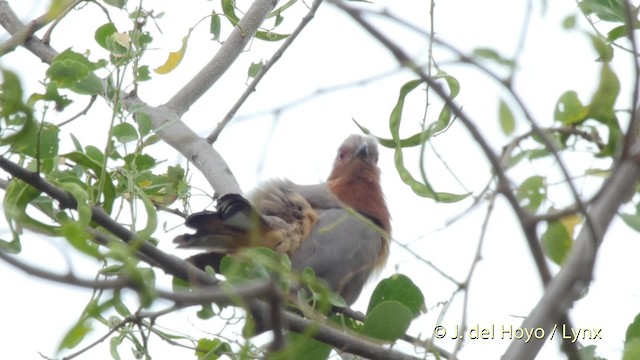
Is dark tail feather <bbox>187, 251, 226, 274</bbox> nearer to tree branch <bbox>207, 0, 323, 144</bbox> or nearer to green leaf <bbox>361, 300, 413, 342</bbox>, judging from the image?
tree branch <bbox>207, 0, 323, 144</bbox>

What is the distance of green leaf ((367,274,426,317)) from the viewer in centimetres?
260

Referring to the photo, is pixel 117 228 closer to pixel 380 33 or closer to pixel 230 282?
pixel 230 282

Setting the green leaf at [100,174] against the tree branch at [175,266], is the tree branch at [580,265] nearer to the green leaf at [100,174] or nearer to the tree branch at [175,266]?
the tree branch at [175,266]

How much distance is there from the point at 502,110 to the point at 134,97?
2300 millimetres

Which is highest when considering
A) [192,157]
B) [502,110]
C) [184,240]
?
[192,157]

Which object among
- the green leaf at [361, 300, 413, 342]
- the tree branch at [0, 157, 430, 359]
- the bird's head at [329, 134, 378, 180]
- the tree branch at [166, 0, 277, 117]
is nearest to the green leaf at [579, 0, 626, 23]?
the green leaf at [361, 300, 413, 342]

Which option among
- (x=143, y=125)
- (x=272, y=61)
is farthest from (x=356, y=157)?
(x=143, y=125)

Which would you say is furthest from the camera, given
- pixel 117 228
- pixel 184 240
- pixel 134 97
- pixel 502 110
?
pixel 134 97

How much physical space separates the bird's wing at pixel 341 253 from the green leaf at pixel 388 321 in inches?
73.4

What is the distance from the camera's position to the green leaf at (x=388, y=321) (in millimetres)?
2244

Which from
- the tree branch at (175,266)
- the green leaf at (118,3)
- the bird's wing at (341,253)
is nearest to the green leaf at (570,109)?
the tree branch at (175,266)

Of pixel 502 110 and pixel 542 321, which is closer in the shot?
pixel 542 321

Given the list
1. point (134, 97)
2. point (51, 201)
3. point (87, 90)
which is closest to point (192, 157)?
point (134, 97)

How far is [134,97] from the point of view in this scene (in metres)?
3.69
